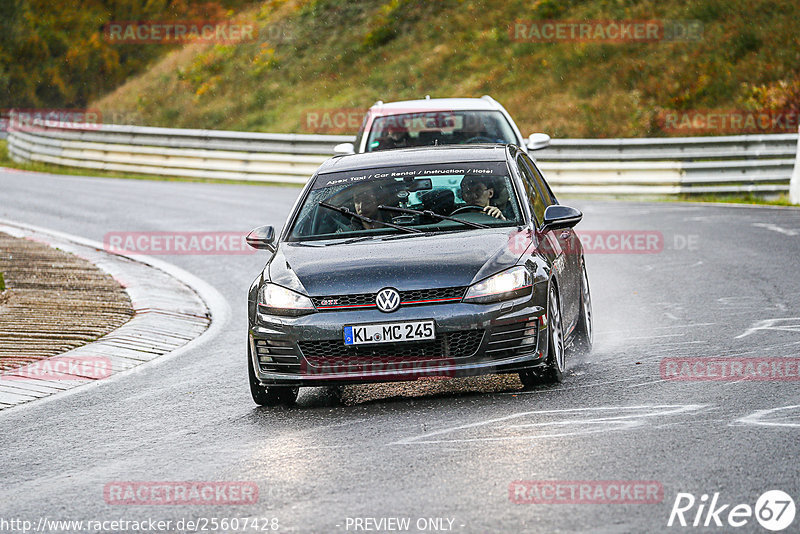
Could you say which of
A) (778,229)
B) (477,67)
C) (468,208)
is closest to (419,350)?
(468,208)

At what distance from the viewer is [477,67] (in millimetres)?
39719

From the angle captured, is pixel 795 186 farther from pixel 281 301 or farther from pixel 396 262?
pixel 281 301

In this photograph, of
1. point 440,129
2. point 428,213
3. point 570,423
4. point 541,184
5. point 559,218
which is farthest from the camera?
point 440,129

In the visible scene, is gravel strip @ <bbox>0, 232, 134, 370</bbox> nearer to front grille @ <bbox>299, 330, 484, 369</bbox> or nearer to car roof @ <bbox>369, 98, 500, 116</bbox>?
front grille @ <bbox>299, 330, 484, 369</bbox>

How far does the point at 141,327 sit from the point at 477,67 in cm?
2955

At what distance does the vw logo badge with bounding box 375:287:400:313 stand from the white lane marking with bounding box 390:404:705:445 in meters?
0.88

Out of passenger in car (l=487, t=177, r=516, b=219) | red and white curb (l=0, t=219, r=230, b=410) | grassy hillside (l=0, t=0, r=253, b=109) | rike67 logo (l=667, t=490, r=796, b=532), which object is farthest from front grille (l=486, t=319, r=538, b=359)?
grassy hillside (l=0, t=0, r=253, b=109)

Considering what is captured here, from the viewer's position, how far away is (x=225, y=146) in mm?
28703

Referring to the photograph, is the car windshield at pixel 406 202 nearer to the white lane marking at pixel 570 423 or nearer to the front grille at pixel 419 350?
the front grille at pixel 419 350

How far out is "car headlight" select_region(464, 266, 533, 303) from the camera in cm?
752

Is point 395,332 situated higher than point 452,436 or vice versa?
point 395,332

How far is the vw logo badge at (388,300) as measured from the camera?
24.4 ft

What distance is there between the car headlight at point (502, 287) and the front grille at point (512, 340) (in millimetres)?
179

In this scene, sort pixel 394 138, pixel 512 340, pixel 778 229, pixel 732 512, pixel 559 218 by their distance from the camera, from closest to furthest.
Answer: pixel 732 512 < pixel 512 340 < pixel 559 218 < pixel 394 138 < pixel 778 229
